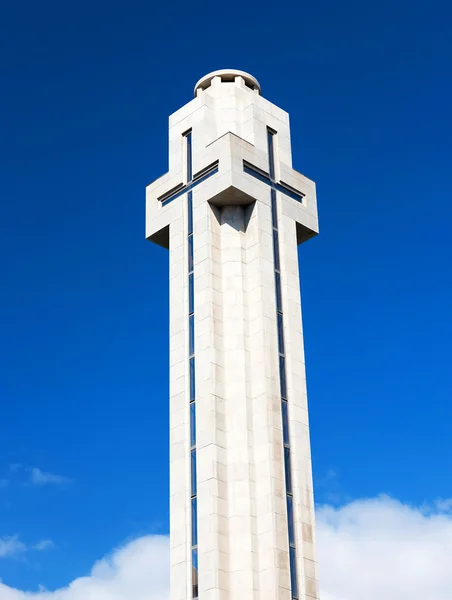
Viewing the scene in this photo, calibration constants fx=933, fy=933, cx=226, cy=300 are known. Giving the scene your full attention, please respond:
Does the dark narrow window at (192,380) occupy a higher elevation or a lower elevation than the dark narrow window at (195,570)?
→ higher

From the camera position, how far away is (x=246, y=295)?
5925cm

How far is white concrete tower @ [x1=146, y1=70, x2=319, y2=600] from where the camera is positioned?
52.0 m

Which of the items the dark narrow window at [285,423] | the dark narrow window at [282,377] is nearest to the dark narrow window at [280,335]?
the dark narrow window at [282,377]

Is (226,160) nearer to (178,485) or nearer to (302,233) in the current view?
(302,233)

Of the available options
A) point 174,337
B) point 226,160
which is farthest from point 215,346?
point 226,160

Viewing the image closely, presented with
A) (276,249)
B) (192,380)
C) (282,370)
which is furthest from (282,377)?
(276,249)

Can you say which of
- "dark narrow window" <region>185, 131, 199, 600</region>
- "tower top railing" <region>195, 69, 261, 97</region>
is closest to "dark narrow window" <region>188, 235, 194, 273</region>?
"dark narrow window" <region>185, 131, 199, 600</region>

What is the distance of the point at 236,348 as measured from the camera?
57.1m

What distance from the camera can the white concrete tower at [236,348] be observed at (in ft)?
171

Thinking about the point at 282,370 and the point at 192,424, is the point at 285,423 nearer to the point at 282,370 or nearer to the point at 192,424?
the point at 282,370

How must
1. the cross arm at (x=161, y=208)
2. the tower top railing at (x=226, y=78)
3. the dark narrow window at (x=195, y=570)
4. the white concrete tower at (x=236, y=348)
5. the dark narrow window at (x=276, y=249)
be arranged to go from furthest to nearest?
the tower top railing at (x=226, y=78)
the cross arm at (x=161, y=208)
the dark narrow window at (x=276, y=249)
the white concrete tower at (x=236, y=348)
the dark narrow window at (x=195, y=570)

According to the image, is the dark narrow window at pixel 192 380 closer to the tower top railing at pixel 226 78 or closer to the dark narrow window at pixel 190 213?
the dark narrow window at pixel 190 213

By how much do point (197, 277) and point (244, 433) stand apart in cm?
1112

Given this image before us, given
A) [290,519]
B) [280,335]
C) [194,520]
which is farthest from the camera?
[280,335]
